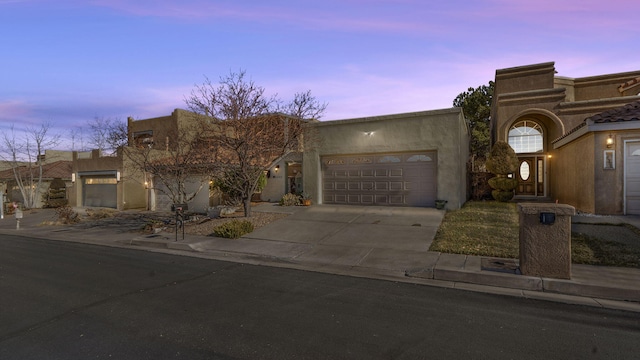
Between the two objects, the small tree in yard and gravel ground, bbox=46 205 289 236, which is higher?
the small tree in yard

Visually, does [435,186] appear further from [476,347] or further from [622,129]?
[476,347]

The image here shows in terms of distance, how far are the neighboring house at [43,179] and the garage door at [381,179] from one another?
86.9ft

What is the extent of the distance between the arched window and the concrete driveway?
10.2m

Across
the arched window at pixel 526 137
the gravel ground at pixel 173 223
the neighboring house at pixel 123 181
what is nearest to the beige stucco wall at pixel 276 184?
the neighboring house at pixel 123 181

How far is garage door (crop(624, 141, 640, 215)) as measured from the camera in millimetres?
11062

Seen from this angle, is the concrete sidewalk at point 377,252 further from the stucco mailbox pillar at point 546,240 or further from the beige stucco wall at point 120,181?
the beige stucco wall at point 120,181

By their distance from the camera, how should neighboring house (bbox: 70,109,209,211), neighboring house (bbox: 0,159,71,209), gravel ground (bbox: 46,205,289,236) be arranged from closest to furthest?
1. gravel ground (bbox: 46,205,289,236)
2. neighboring house (bbox: 70,109,209,211)
3. neighboring house (bbox: 0,159,71,209)

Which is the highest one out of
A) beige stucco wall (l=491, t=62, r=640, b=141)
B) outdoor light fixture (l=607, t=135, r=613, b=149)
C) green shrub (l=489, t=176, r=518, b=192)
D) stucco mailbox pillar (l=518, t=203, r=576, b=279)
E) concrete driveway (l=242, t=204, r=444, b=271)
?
beige stucco wall (l=491, t=62, r=640, b=141)

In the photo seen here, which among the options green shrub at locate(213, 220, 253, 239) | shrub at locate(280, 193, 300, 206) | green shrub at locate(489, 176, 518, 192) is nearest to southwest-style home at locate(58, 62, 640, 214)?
shrub at locate(280, 193, 300, 206)

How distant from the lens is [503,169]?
16.6m

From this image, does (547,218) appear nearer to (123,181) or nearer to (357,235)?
(357,235)

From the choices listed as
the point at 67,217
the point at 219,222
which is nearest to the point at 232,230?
the point at 219,222

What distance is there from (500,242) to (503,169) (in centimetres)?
931

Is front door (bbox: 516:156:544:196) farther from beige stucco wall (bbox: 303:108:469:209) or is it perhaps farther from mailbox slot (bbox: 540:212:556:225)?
mailbox slot (bbox: 540:212:556:225)
